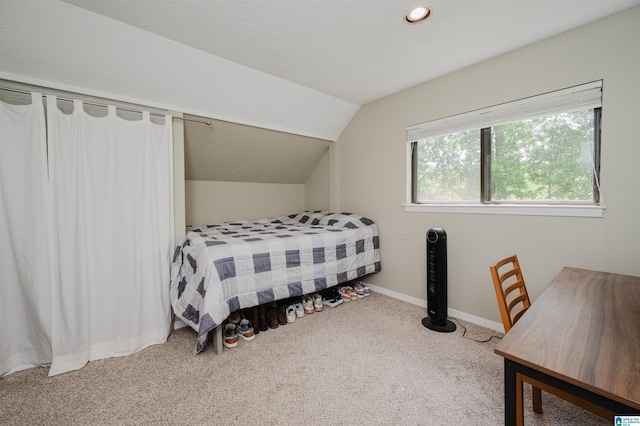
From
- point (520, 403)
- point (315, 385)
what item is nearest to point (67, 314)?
point (315, 385)

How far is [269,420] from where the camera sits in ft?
4.25

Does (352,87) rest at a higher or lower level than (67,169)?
A: higher

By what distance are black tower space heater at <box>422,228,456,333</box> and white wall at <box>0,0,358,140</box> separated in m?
1.85

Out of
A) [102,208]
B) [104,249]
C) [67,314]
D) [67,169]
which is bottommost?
[67,314]

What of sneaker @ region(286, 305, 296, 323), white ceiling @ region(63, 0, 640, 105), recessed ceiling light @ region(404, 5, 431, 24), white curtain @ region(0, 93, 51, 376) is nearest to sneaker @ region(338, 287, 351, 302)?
sneaker @ region(286, 305, 296, 323)

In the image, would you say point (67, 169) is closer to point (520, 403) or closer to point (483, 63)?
point (520, 403)

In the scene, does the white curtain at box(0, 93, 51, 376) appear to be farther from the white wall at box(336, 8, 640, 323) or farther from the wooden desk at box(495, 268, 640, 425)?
the white wall at box(336, 8, 640, 323)

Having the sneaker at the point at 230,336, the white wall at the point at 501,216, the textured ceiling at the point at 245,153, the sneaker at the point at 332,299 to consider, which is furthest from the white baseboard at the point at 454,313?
the textured ceiling at the point at 245,153

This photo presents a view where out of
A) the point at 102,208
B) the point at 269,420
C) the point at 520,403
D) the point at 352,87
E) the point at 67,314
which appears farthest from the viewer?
the point at 352,87

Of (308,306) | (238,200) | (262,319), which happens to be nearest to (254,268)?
(262,319)

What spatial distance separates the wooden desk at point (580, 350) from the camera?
1.98 feet

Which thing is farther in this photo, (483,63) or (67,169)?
(483,63)

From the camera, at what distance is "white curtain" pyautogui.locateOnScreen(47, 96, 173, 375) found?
1736 mm

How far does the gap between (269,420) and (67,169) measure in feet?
6.58
